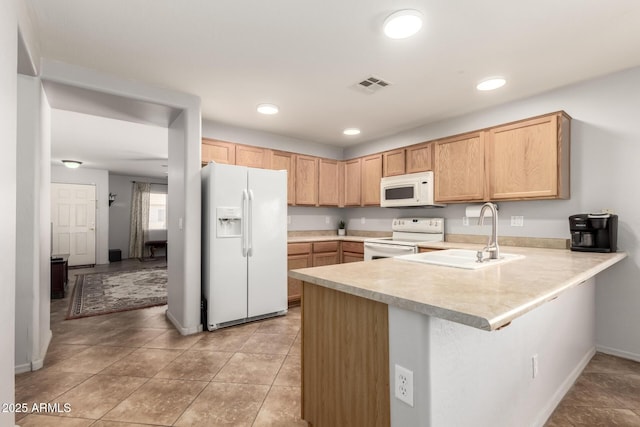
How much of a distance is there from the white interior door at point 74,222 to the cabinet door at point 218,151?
5.61 m

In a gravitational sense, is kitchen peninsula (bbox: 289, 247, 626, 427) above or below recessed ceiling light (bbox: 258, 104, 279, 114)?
below

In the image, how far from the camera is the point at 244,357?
2.61 m

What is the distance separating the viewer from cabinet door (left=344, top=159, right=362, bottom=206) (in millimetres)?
4891

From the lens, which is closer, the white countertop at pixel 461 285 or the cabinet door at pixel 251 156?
the white countertop at pixel 461 285

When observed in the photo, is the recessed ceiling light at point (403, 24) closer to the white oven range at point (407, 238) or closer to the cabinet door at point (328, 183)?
the white oven range at point (407, 238)

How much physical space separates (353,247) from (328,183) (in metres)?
1.13

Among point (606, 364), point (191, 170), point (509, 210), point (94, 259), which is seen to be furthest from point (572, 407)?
point (94, 259)


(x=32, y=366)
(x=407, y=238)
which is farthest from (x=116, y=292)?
(x=407, y=238)

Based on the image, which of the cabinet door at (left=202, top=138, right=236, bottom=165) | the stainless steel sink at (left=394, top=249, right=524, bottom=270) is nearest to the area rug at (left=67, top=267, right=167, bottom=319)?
the cabinet door at (left=202, top=138, right=236, bottom=165)

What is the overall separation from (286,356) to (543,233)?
274 centimetres

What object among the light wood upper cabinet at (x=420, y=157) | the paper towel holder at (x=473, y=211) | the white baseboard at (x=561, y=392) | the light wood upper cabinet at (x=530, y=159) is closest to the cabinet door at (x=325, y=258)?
the light wood upper cabinet at (x=420, y=157)

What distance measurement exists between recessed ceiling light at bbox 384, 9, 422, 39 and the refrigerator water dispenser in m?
2.18

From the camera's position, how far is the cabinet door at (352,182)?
489 centimetres

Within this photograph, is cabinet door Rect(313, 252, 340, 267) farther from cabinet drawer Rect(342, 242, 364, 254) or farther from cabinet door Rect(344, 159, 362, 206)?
cabinet door Rect(344, 159, 362, 206)
